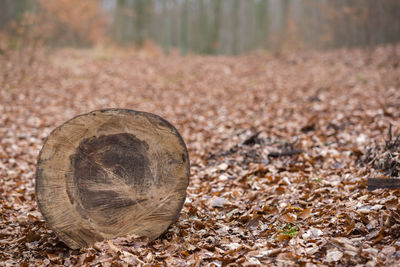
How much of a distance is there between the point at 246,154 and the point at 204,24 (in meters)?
15.6

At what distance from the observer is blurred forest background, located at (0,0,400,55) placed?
40.7 ft

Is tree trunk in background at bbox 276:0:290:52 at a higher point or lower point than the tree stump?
higher

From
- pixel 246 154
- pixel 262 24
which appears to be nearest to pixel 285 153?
pixel 246 154

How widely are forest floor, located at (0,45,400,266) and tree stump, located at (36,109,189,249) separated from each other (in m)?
0.21

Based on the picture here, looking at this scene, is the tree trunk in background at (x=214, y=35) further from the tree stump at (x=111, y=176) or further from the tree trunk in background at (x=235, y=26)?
the tree stump at (x=111, y=176)

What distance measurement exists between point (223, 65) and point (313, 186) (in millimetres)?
9905

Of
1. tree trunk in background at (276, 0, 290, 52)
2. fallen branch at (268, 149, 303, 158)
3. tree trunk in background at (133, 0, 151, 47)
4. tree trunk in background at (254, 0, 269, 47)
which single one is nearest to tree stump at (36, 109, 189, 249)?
fallen branch at (268, 149, 303, 158)

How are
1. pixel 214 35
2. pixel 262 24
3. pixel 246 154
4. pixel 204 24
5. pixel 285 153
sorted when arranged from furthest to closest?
pixel 262 24 → pixel 204 24 → pixel 214 35 → pixel 246 154 → pixel 285 153

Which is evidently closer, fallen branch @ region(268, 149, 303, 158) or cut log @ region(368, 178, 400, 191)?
cut log @ region(368, 178, 400, 191)

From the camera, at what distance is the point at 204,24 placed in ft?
63.1

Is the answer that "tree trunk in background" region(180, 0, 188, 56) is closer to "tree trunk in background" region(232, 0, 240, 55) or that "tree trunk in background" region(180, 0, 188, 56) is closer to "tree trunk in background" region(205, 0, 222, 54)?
"tree trunk in background" region(205, 0, 222, 54)

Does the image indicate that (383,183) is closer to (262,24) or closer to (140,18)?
(140,18)

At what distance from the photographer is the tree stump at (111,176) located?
2.92 m

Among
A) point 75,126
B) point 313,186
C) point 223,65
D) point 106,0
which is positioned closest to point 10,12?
point 223,65
